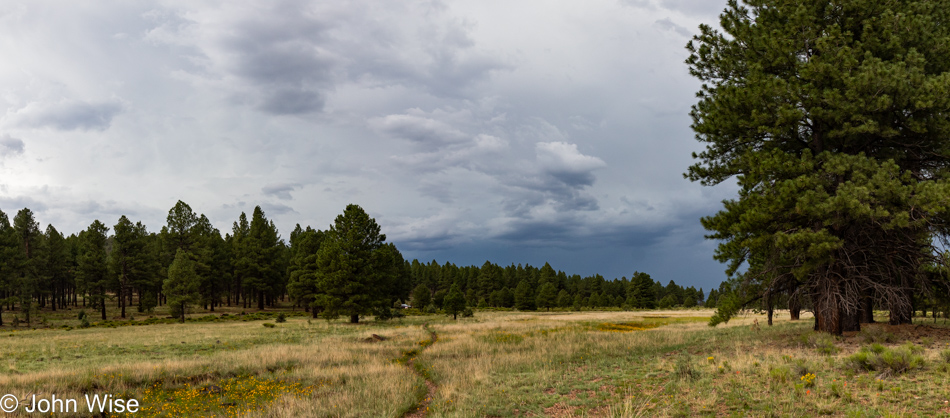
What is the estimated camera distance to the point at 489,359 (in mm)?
16312

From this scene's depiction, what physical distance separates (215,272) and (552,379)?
228 ft

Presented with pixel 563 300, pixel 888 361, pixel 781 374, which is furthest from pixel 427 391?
pixel 563 300

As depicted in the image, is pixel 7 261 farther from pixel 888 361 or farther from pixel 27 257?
pixel 888 361

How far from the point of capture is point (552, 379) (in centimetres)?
1249

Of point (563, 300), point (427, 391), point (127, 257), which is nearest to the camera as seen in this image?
point (427, 391)

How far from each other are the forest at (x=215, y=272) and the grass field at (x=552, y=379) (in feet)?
70.0

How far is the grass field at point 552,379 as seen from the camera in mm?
8570

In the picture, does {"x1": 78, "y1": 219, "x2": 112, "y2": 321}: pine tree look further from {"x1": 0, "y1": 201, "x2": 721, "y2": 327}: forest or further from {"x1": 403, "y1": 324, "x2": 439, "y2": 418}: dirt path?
{"x1": 403, "y1": 324, "x2": 439, "y2": 418}: dirt path

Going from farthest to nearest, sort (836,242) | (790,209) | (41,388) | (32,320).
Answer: (32,320) → (790,209) → (836,242) → (41,388)

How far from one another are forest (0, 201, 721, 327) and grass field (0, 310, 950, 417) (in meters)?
21.3

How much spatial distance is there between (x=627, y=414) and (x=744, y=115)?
494 inches

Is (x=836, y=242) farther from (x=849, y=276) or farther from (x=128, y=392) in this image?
(x=128, y=392)

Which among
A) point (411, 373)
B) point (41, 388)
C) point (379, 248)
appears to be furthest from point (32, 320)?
point (411, 373)

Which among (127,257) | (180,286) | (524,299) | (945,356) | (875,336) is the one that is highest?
(127,257)
